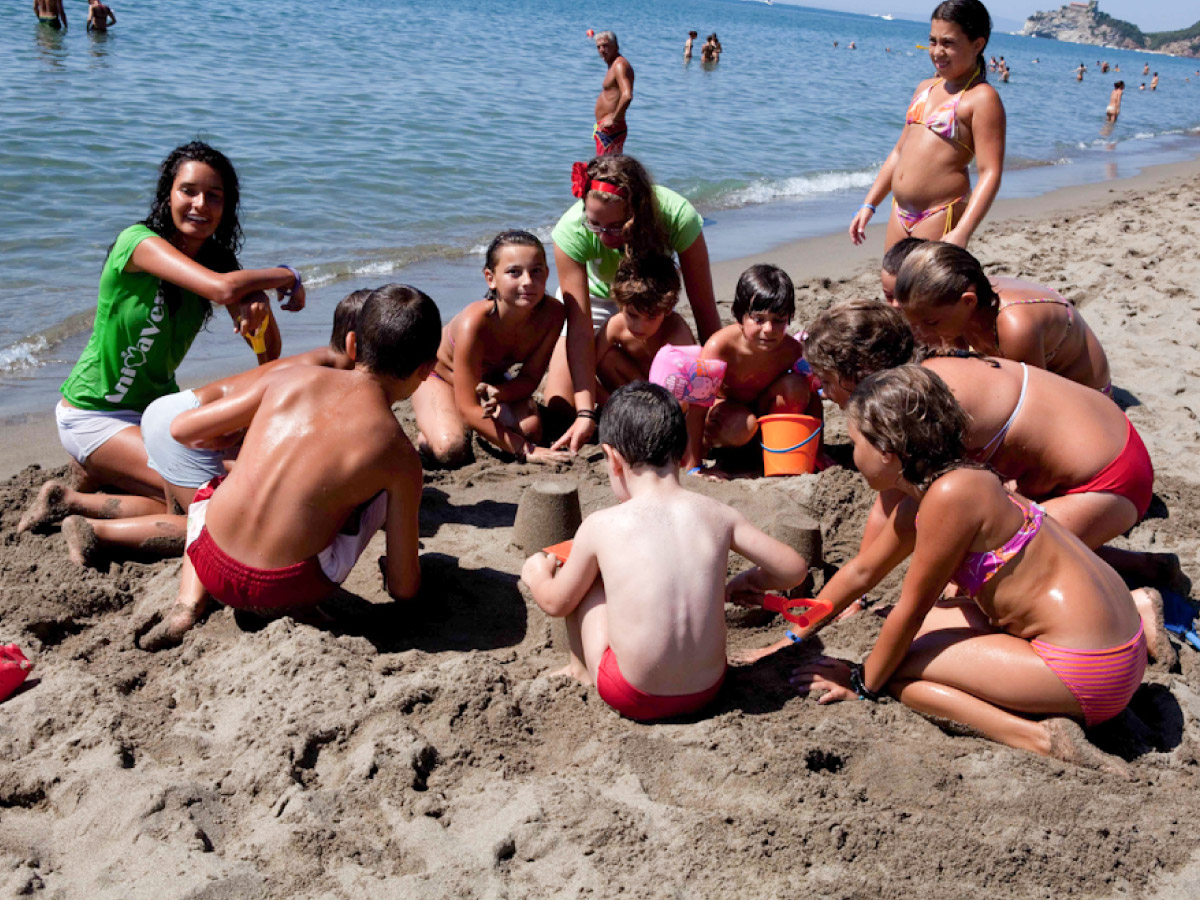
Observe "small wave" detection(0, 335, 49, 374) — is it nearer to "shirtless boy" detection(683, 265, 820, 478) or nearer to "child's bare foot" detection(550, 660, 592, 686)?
"shirtless boy" detection(683, 265, 820, 478)

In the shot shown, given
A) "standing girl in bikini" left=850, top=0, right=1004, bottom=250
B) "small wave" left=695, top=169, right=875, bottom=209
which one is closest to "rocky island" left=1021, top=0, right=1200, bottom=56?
"small wave" left=695, top=169, right=875, bottom=209

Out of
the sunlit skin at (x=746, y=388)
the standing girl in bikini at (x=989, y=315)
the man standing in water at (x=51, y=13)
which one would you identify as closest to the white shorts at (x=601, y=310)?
the sunlit skin at (x=746, y=388)

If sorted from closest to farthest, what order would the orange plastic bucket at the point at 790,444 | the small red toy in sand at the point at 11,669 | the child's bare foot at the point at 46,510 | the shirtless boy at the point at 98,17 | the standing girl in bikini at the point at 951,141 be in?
the small red toy in sand at the point at 11,669, the child's bare foot at the point at 46,510, the orange plastic bucket at the point at 790,444, the standing girl in bikini at the point at 951,141, the shirtless boy at the point at 98,17

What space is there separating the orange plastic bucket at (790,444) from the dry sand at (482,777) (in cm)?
123

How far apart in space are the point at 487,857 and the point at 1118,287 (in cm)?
669

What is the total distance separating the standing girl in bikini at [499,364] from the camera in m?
4.73

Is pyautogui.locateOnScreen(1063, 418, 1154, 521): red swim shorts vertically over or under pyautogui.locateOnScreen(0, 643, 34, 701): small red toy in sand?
over

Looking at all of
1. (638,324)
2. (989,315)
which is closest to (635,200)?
(638,324)

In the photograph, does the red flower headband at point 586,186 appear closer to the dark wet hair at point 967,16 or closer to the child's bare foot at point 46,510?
the dark wet hair at point 967,16

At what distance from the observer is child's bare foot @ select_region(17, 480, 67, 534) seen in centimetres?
390

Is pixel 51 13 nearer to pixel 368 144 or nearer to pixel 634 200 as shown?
pixel 368 144

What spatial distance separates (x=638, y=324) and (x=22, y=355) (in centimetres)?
382

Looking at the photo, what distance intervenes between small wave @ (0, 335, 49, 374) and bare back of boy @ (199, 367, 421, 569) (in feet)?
11.8

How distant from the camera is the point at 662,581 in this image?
8.58 ft
